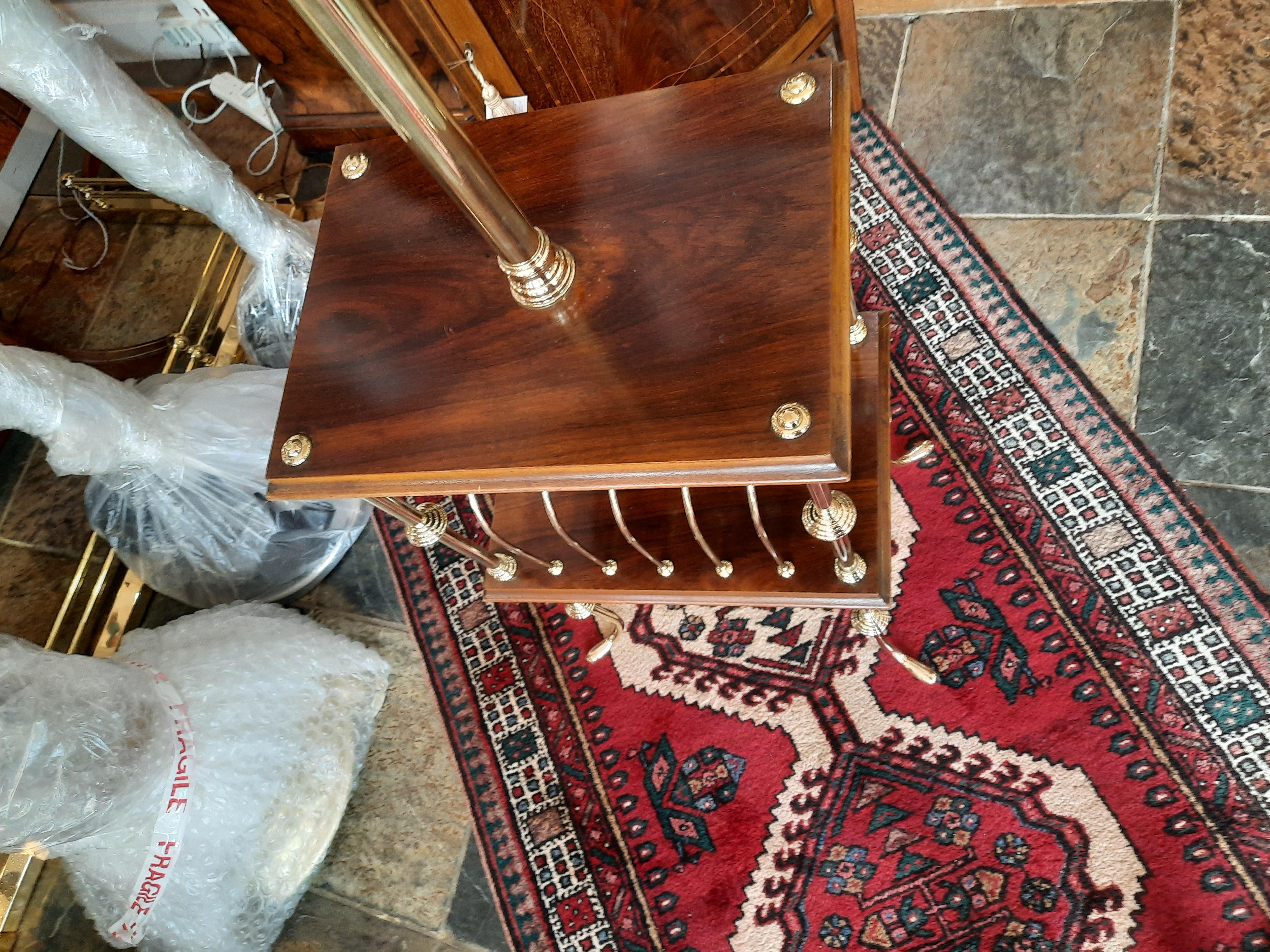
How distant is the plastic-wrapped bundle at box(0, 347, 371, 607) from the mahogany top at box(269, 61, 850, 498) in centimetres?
51

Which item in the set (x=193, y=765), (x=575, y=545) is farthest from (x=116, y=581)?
(x=575, y=545)

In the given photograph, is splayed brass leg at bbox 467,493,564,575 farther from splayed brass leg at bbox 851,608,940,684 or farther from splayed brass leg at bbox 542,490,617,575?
splayed brass leg at bbox 851,608,940,684

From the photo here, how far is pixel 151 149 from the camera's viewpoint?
135cm

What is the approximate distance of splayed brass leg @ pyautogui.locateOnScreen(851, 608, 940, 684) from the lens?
1.21 metres

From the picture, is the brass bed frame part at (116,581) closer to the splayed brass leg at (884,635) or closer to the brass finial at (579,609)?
the brass finial at (579,609)

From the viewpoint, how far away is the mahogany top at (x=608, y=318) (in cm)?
77

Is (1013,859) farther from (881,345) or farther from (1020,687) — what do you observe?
(881,345)

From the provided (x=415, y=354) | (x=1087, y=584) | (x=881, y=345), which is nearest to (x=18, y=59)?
(x=415, y=354)

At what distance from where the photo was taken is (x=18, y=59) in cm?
118

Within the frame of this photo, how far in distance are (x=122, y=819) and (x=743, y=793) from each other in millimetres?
880

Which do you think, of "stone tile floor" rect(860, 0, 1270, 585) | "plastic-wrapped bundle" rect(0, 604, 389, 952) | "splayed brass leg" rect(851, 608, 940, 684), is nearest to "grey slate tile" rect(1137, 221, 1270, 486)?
"stone tile floor" rect(860, 0, 1270, 585)

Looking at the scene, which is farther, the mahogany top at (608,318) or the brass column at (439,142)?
the mahogany top at (608,318)

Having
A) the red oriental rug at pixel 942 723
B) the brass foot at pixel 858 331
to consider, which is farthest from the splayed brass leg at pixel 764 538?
the red oriental rug at pixel 942 723

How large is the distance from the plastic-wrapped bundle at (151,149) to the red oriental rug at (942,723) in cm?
67
